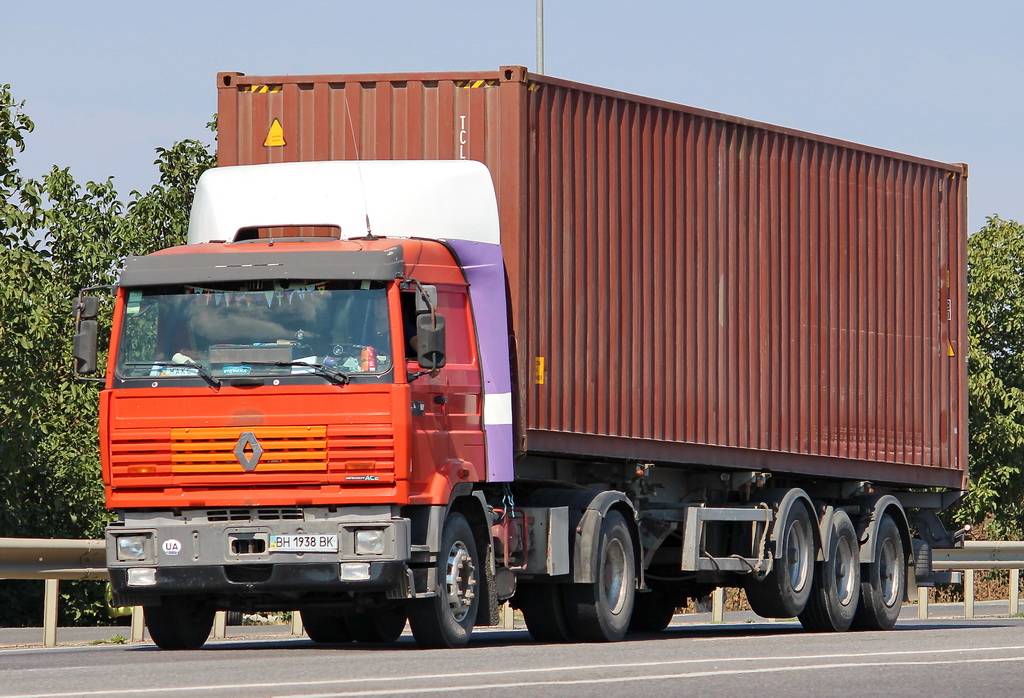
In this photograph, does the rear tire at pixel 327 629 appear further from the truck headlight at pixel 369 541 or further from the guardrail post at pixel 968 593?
the guardrail post at pixel 968 593

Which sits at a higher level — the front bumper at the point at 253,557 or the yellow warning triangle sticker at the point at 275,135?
the yellow warning triangle sticker at the point at 275,135

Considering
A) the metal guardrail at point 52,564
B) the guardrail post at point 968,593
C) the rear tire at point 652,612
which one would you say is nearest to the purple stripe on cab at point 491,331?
the metal guardrail at point 52,564

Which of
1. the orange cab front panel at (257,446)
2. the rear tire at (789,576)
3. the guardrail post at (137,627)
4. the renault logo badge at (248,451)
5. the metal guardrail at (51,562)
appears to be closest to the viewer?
the orange cab front panel at (257,446)

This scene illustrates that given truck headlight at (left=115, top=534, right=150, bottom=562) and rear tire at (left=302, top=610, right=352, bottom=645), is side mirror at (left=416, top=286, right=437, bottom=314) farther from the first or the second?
rear tire at (left=302, top=610, right=352, bottom=645)

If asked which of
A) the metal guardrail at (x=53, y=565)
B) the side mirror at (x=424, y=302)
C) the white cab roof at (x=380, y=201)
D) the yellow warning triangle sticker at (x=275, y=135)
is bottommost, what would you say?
the metal guardrail at (x=53, y=565)

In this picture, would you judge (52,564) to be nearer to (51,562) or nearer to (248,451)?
(51,562)

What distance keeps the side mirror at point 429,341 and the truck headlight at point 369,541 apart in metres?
1.12

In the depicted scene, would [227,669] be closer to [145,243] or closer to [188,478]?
[188,478]

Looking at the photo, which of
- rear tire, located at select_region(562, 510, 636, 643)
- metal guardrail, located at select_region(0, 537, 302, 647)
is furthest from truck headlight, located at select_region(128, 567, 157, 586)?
rear tire, located at select_region(562, 510, 636, 643)

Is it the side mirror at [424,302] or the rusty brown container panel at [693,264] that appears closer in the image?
the side mirror at [424,302]

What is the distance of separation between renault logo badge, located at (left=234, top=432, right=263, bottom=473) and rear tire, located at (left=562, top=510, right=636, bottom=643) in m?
3.08

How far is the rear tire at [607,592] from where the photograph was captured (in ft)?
48.8

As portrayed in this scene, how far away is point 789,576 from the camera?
17688mm

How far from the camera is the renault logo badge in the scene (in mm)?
12891
